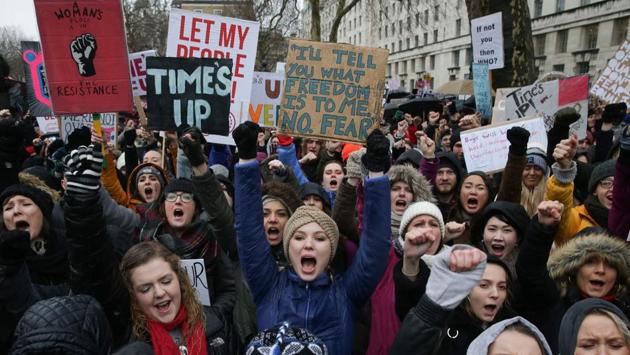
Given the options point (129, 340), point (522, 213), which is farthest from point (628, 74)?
point (129, 340)

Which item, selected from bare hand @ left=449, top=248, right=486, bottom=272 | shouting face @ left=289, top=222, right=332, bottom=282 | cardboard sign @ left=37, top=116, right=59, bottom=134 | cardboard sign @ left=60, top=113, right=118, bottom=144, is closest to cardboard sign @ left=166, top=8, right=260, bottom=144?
cardboard sign @ left=60, top=113, right=118, bottom=144

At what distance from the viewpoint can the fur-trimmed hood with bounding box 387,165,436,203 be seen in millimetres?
3340

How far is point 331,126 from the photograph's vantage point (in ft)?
11.9

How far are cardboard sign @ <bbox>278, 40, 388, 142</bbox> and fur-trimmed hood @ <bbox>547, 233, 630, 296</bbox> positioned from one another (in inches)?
63.7

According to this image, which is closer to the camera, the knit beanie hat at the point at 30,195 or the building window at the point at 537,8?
the knit beanie hat at the point at 30,195

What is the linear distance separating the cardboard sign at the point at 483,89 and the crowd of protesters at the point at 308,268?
3.69 metres

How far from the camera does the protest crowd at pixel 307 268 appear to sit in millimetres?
1815

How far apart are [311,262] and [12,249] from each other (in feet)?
4.30

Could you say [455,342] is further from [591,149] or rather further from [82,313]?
[591,149]

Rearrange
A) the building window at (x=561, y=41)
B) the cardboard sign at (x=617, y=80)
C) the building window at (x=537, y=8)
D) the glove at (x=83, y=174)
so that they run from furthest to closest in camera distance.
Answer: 1. the building window at (x=537, y=8)
2. the building window at (x=561, y=41)
3. the cardboard sign at (x=617, y=80)
4. the glove at (x=83, y=174)

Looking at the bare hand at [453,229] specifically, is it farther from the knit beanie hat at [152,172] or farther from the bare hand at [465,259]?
the knit beanie hat at [152,172]

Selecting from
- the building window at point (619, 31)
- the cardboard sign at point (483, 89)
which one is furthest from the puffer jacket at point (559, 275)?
the building window at point (619, 31)

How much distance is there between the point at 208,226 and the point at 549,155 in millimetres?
3408

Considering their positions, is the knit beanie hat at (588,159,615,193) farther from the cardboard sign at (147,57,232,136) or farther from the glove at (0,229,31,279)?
the glove at (0,229,31,279)
